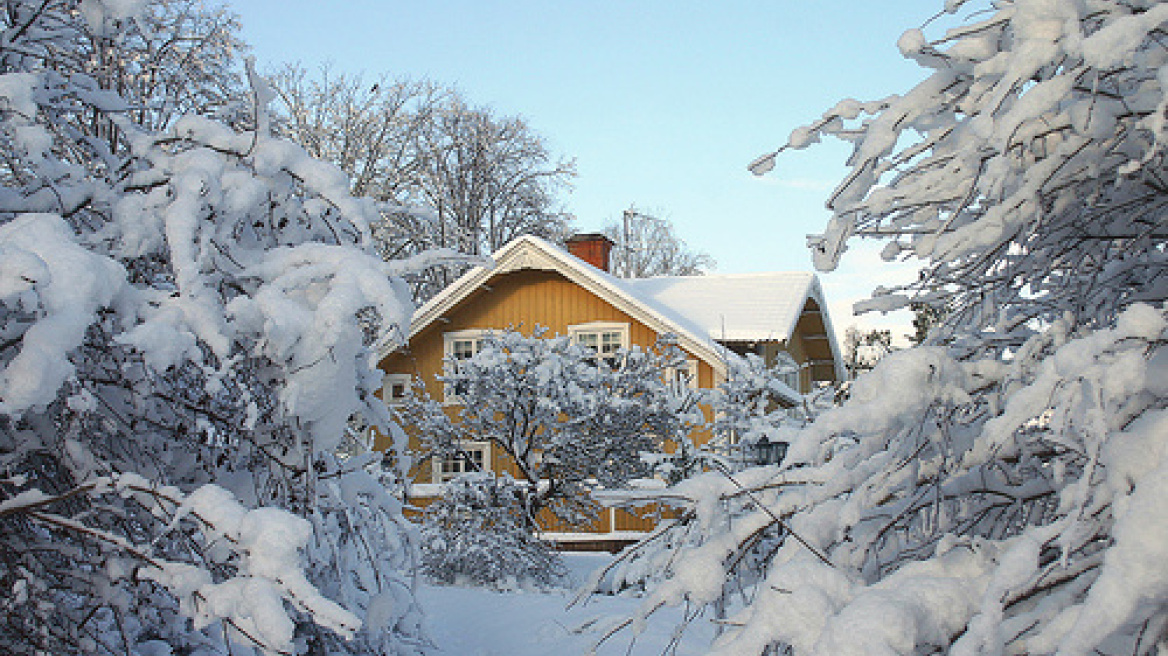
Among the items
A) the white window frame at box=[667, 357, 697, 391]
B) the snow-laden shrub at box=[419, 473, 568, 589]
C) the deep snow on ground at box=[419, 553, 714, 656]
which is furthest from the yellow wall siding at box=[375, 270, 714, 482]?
the deep snow on ground at box=[419, 553, 714, 656]

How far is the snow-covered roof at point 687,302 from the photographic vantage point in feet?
55.1

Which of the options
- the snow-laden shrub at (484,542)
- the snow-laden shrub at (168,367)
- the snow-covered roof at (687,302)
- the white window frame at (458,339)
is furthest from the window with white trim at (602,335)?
the snow-laden shrub at (168,367)

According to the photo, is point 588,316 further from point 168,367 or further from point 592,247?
point 168,367

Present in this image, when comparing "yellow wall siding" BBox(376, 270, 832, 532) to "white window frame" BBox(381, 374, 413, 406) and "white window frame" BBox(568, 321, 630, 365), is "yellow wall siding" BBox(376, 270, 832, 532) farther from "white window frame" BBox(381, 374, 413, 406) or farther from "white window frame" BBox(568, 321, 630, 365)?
"white window frame" BBox(381, 374, 413, 406)

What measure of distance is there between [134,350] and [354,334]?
73 cm

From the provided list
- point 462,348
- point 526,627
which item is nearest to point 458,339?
point 462,348

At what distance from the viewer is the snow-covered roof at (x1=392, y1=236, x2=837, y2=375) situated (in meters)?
16.8

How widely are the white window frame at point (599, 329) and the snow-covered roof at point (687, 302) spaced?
588 mm

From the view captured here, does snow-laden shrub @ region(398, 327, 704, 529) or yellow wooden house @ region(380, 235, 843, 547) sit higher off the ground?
yellow wooden house @ region(380, 235, 843, 547)

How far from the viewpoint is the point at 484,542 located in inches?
423

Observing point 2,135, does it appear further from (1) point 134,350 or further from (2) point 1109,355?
(2) point 1109,355

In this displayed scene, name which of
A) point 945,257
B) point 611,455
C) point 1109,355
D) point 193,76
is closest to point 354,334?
point 945,257

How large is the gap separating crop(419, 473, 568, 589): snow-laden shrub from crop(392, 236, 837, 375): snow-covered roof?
5.17 m

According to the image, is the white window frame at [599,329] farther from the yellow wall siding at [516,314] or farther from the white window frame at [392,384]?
the white window frame at [392,384]
